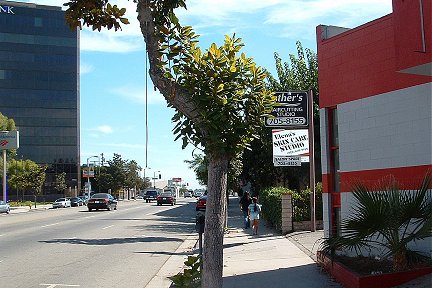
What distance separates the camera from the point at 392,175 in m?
8.96

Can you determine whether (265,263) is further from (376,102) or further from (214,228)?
(214,228)

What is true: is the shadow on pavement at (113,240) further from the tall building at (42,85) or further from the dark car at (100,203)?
the tall building at (42,85)

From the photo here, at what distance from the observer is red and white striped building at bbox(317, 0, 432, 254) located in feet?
25.0

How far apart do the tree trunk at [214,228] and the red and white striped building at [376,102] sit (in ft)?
12.5

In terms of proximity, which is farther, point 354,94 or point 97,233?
point 97,233

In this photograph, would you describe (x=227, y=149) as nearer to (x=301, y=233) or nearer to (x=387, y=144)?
(x=387, y=144)

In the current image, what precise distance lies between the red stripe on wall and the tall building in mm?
92994

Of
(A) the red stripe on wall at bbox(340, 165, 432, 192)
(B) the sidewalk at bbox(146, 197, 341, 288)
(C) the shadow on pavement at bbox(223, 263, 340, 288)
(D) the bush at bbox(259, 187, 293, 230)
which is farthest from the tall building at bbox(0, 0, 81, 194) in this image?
(A) the red stripe on wall at bbox(340, 165, 432, 192)

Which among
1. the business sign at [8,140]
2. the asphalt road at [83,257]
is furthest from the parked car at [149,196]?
the asphalt road at [83,257]

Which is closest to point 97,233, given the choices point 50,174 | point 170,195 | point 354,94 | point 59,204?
point 354,94

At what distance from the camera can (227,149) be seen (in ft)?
16.3

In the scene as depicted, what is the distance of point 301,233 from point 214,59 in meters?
14.4

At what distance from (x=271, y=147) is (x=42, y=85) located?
8181 centimetres

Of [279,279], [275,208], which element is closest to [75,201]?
[275,208]
